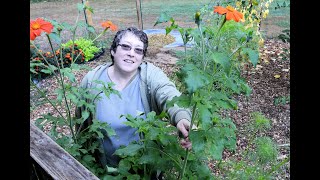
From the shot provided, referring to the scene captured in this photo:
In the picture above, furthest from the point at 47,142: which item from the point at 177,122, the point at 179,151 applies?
the point at 177,122

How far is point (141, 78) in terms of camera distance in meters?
2.05

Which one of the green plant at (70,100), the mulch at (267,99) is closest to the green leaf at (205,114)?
the green plant at (70,100)

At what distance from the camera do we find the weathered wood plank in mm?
928

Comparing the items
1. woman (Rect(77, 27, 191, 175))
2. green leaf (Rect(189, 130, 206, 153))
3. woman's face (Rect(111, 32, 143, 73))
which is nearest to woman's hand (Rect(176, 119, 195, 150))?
green leaf (Rect(189, 130, 206, 153))

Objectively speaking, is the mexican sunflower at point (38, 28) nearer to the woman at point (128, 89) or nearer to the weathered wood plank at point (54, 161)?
the weathered wood plank at point (54, 161)

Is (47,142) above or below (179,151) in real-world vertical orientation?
above

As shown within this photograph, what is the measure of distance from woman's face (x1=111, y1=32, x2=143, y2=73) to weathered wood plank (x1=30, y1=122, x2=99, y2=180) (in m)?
1.05

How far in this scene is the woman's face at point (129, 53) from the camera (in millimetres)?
2027

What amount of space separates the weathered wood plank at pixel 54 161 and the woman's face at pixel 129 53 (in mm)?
1053

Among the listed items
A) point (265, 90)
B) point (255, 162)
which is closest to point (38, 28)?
point (255, 162)

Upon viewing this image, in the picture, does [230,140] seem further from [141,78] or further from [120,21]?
[120,21]

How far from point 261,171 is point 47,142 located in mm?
2509

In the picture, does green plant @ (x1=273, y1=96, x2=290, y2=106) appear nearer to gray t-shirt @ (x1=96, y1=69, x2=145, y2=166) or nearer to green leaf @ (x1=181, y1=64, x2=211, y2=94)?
gray t-shirt @ (x1=96, y1=69, x2=145, y2=166)
